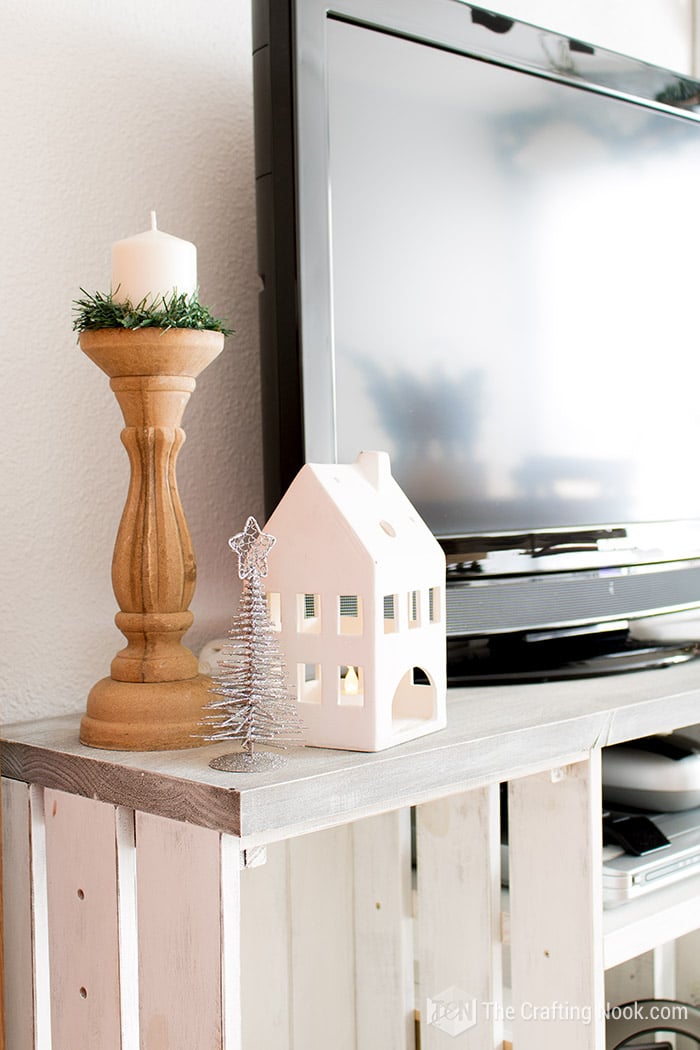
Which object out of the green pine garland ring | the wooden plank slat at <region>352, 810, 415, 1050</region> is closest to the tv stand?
the wooden plank slat at <region>352, 810, 415, 1050</region>

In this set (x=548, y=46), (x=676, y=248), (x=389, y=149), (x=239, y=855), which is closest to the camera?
(x=239, y=855)

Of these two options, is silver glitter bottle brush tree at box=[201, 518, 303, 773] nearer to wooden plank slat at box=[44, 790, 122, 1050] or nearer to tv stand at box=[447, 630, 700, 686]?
wooden plank slat at box=[44, 790, 122, 1050]

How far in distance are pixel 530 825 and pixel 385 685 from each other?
0.30 m

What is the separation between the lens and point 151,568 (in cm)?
83

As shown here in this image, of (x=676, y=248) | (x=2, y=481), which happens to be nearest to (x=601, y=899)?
(x=2, y=481)

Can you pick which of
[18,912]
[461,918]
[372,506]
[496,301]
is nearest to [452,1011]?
[461,918]

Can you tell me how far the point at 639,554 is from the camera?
1303mm

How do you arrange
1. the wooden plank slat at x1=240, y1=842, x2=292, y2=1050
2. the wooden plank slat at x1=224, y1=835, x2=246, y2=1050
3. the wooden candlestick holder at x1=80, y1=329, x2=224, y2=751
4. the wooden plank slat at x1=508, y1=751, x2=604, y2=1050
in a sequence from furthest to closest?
the wooden plank slat at x1=240, y1=842, x2=292, y2=1050
the wooden plank slat at x1=508, y1=751, x2=604, y2=1050
the wooden candlestick holder at x1=80, y1=329, x2=224, y2=751
the wooden plank slat at x1=224, y1=835, x2=246, y2=1050

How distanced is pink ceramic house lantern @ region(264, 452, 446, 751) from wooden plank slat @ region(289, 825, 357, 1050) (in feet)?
1.52

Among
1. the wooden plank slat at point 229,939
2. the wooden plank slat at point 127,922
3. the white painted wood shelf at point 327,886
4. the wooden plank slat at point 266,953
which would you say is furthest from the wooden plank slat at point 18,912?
the wooden plank slat at point 266,953

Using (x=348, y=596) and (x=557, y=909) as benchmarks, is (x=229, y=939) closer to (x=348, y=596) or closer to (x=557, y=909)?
(x=348, y=596)

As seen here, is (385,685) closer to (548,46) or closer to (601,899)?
(601,899)

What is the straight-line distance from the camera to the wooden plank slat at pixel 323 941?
126cm

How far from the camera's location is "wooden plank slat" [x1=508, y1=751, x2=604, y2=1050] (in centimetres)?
98
